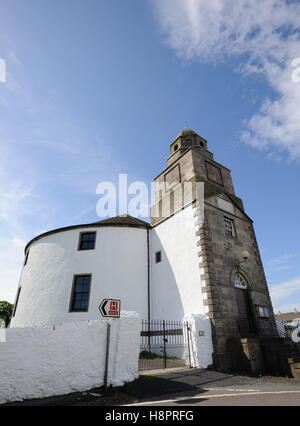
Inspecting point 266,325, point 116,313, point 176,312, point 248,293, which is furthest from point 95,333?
point 266,325

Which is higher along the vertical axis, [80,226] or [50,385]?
[80,226]

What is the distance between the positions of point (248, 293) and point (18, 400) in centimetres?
1213

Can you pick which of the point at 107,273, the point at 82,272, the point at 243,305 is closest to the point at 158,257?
the point at 107,273

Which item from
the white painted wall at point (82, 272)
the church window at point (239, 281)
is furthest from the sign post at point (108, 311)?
the church window at point (239, 281)

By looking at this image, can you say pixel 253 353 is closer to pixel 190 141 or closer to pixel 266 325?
pixel 266 325

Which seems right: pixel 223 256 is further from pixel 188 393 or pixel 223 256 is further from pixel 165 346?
pixel 188 393

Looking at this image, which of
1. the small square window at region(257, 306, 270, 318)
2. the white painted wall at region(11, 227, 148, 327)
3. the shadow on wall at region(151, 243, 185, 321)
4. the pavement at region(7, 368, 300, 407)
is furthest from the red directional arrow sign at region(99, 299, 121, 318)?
the small square window at region(257, 306, 270, 318)

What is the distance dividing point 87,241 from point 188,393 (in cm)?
1209

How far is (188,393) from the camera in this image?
6648mm

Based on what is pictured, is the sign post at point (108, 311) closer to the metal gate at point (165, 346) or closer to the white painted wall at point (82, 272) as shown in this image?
the metal gate at point (165, 346)

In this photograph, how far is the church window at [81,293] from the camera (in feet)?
48.2

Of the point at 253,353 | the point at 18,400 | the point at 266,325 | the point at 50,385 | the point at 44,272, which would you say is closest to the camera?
the point at 18,400
